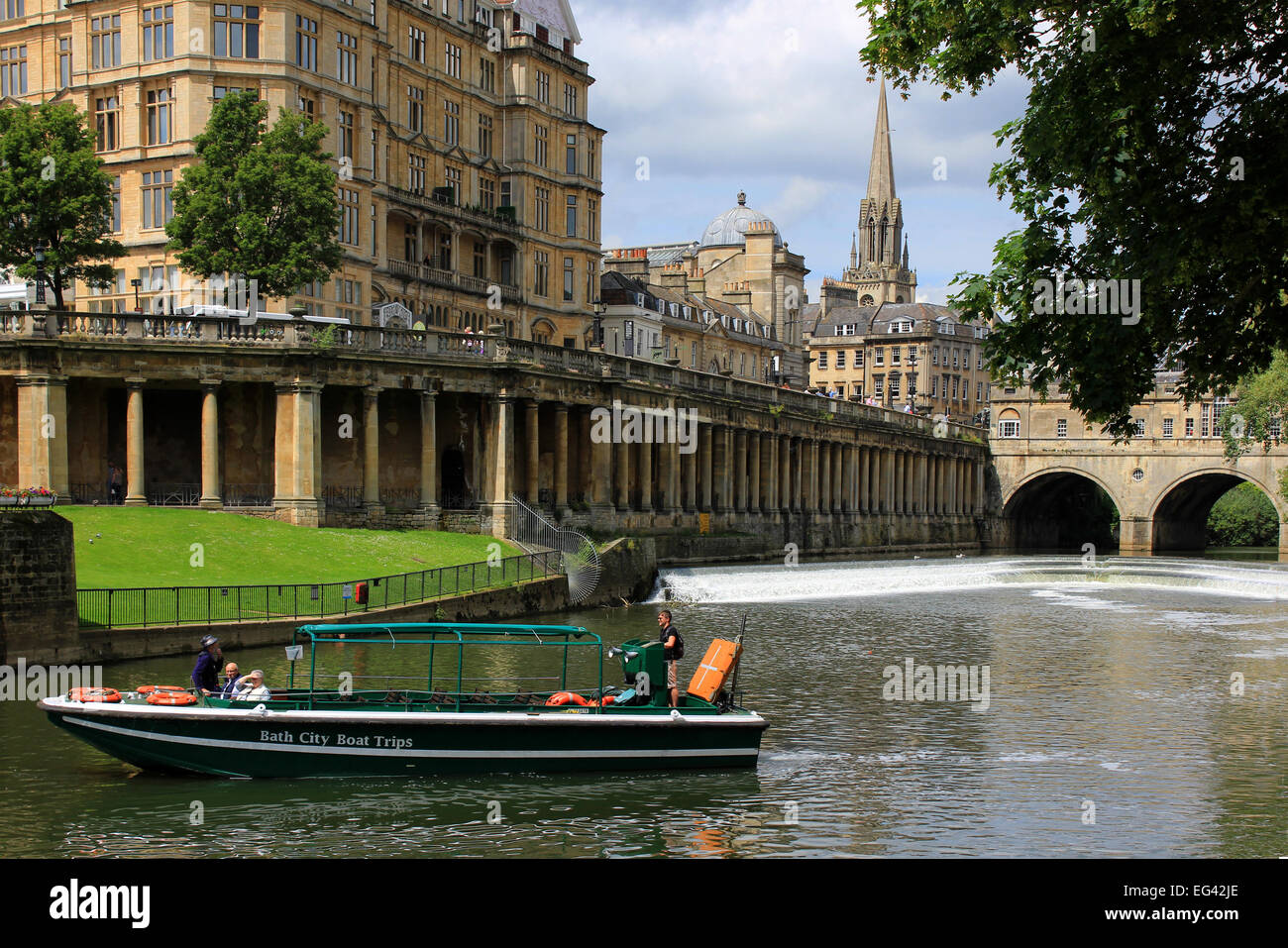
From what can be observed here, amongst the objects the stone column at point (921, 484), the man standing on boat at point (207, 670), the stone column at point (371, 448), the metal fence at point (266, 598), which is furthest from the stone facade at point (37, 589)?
the stone column at point (921, 484)

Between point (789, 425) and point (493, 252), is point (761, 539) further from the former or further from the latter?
point (493, 252)

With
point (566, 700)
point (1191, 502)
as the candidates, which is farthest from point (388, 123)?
point (1191, 502)

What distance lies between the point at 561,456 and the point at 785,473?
30.6 m

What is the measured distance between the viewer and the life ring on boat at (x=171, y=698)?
80.1ft

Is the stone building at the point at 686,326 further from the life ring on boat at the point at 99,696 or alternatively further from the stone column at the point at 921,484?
the life ring on boat at the point at 99,696

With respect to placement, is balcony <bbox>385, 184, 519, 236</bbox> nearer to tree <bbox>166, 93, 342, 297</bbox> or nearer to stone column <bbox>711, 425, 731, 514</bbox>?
stone column <bbox>711, 425, 731, 514</bbox>

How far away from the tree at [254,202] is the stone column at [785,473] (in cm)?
4347

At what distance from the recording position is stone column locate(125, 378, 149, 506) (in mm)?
51438

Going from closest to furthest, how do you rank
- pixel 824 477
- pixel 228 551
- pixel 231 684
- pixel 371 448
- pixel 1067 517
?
1. pixel 231 684
2. pixel 228 551
3. pixel 371 448
4. pixel 824 477
5. pixel 1067 517

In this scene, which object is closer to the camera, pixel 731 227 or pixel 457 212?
pixel 457 212

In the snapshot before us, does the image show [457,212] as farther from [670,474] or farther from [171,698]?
[171,698]

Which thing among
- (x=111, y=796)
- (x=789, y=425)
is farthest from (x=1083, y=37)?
(x=789, y=425)

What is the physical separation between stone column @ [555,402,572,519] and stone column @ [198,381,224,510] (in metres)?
17.4

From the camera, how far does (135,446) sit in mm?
51750
